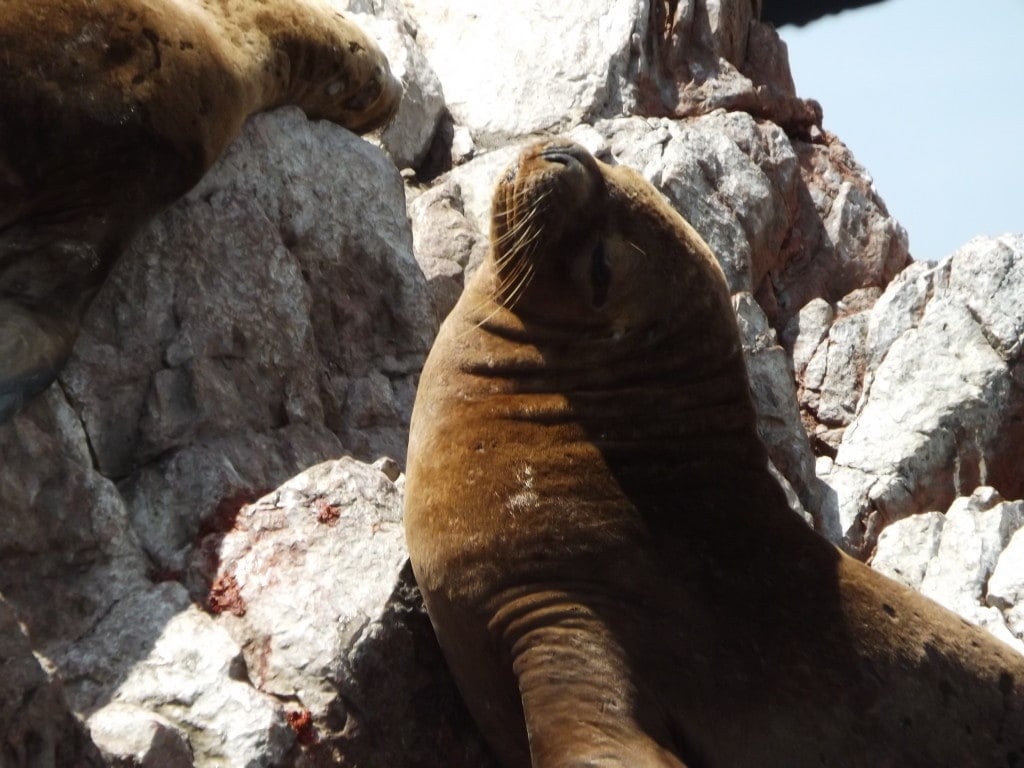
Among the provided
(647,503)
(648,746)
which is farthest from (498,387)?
(648,746)

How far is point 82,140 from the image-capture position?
5.79m

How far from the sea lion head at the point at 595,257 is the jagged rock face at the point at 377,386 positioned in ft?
3.20

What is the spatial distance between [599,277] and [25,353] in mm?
1989

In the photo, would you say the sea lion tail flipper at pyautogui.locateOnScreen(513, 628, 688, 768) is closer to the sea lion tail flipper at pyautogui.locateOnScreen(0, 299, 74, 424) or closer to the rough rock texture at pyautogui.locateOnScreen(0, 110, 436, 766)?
the rough rock texture at pyautogui.locateOnScreen(0, 110, 436, 766)

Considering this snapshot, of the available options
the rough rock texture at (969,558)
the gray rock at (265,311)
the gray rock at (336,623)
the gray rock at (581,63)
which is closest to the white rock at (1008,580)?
the rough rock texture at (969,558)

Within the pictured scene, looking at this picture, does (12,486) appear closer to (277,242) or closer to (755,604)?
(277,242)

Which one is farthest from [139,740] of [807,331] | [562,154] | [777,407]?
[807,331]

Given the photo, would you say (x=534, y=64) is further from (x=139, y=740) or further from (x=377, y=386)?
(x=139, y=740)

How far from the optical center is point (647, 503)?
4.96 m

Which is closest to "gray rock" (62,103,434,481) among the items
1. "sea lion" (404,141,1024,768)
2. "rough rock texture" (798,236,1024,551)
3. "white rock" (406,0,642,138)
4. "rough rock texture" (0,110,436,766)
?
"rough rock texture" (0,110,436,766)

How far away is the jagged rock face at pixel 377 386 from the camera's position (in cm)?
496

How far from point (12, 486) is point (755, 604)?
2.40 metres

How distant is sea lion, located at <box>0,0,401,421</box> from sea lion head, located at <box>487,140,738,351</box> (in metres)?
1.54

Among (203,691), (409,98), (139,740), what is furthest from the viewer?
(409,98)
